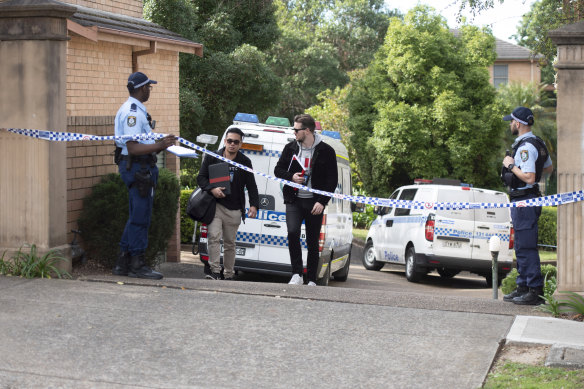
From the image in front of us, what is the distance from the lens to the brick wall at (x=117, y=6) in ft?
46.3

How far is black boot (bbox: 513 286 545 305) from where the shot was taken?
24.5ft

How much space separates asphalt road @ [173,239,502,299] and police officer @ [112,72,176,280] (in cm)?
487

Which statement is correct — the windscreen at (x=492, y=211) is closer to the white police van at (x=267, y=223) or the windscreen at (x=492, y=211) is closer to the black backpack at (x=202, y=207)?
the white police van at (x=267, y=223)

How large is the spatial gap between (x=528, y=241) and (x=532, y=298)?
54 cm

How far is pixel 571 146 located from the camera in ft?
23.6

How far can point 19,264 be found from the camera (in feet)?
25.7

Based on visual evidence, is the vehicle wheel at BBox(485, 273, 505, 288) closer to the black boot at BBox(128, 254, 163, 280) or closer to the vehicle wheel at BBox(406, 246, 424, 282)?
the vehicle wheel at BBox(406, 246, 424, 282)

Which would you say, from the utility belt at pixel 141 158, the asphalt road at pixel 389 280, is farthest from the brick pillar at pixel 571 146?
the asphalt road at pixel 389 280

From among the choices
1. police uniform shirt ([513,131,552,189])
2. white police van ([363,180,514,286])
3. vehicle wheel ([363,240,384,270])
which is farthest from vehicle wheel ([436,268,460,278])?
police uniform shirt ([513,131,552,189])

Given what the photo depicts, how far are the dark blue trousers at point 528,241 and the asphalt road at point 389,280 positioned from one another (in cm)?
561

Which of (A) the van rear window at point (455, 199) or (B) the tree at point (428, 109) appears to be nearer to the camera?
(A) the van rear window at point (455, 199)

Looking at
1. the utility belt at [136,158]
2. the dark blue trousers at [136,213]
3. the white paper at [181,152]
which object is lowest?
the dark blue trousers at [136,213]

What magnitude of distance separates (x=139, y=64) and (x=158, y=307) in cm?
884

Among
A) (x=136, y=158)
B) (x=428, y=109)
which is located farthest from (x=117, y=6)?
(x=428, y=109)
